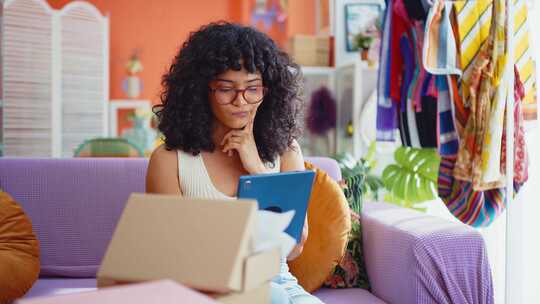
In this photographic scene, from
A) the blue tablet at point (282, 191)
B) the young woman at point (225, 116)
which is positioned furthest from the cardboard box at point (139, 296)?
the young woman at point (225, 116)

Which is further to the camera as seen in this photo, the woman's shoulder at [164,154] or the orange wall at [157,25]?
the orange wall at [157,25]

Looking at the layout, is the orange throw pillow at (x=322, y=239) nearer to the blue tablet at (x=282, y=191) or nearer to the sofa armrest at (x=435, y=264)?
the sofa armrest at (x=435, y=264)

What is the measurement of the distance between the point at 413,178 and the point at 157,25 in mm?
3717

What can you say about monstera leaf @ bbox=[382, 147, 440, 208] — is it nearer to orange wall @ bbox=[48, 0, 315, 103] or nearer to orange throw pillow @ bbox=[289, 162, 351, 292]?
orange throw pillow @ bbox=[289, 162, 351, 292]

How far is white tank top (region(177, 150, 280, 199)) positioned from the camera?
165 cm

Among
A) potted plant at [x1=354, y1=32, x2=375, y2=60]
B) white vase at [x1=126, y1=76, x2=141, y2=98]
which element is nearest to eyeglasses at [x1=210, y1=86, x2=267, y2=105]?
potted plant at [x1=354, y1=32, x2=375, y2=60]

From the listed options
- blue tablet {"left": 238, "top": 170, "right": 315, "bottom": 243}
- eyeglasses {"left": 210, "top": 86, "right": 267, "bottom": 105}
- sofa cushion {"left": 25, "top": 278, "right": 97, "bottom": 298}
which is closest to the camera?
blue tablet {"left": 238, "top": 170, "right": 315, "bottom": 243}

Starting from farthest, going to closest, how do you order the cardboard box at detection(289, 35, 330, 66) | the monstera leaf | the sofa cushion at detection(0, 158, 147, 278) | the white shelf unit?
the cardboard box at detection(289, 35, 330, 66)
the white shelf unit
the monstera leaf
the sofa cushion at detection(0, 158, 147, 278)

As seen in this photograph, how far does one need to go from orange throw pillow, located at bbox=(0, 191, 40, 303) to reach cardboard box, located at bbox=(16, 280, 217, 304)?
117 centimetres

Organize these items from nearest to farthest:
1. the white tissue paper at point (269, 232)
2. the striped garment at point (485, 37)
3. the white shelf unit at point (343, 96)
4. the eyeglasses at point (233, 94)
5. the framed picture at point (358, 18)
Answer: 1. the white tissue paper at point (269, 232)
2. the eyeglasses at point (233, 94)
3. the striped garment at point (485, 37)
4. the white shelf unit at point (343, 96)
5. the framed picture at point (358, 18)

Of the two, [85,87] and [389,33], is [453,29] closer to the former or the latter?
[389,33]

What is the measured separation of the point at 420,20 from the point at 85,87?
3.16m

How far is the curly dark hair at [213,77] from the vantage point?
162cm

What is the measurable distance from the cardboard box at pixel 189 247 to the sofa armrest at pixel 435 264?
1.06 m
